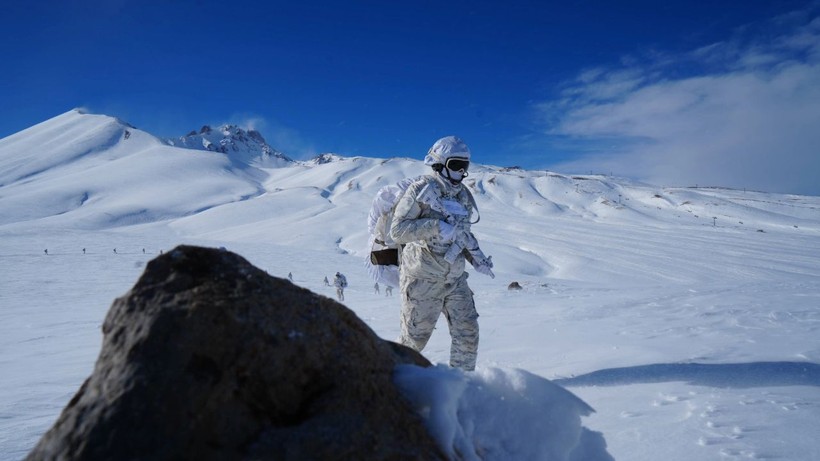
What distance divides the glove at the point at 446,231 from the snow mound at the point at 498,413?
Answer: 224 centimetres

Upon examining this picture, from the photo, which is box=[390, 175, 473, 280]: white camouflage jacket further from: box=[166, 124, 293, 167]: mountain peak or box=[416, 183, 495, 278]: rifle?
box=[166, 124, 293, 167]: mountain peak

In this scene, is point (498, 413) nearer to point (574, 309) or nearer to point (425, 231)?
point (425, 231)

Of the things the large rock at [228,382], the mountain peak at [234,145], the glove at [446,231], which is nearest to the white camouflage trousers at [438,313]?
the glove at [446,231]

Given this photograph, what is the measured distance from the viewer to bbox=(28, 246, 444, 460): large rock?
1.14 meters

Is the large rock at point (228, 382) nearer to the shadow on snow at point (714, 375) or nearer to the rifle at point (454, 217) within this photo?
the rifle at point (454, 217)

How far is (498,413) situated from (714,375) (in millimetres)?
2972

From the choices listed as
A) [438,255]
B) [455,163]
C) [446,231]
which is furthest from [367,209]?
[446,231]

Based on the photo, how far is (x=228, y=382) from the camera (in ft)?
4.11

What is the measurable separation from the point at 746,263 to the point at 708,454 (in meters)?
22.7

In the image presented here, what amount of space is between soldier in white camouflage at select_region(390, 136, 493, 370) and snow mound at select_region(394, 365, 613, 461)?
7.28 ft

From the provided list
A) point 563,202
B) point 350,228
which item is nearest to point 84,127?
point 350,228

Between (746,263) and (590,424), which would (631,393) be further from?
(746,263)

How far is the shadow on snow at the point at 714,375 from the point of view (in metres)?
3.46

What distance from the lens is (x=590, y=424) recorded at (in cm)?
281
